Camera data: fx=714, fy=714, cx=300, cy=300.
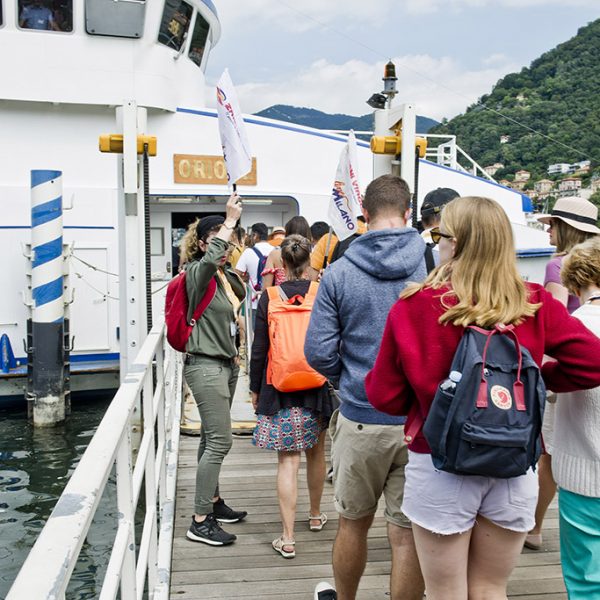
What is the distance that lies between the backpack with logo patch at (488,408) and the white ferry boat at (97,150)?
7.75 meters

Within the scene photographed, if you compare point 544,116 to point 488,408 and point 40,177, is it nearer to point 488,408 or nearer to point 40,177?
point 40,177

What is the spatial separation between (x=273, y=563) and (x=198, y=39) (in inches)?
383

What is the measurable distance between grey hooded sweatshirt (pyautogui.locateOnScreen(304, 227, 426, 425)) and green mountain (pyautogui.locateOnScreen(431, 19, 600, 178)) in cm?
2630

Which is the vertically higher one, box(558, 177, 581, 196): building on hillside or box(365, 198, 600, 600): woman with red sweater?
box(558, 177, 581, 196): building on hillside

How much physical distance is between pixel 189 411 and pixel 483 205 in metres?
5.15

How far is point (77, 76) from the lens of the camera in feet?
32.8

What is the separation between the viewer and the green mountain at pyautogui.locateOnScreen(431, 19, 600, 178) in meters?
36.8

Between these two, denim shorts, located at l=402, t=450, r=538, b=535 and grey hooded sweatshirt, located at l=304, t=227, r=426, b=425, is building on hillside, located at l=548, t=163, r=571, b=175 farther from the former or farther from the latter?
denim shorts, located at l=402, t=450, r=538, b=535

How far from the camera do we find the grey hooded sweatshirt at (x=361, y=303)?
8.80 ft

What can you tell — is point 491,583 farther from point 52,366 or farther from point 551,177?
point 551,177

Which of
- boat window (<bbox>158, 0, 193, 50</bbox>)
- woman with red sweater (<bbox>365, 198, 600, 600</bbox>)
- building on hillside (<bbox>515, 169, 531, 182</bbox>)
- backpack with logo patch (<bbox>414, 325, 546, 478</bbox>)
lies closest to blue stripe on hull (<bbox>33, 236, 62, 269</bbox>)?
boat window (<bbox>158, 0, 193, 50</bbox>)

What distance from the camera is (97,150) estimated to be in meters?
10.3

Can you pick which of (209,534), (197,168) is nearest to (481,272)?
(209,534)

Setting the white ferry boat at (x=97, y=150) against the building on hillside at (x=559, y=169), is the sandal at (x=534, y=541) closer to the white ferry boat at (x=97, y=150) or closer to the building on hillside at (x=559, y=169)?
the white ferry boat at (x=97, y=150)
